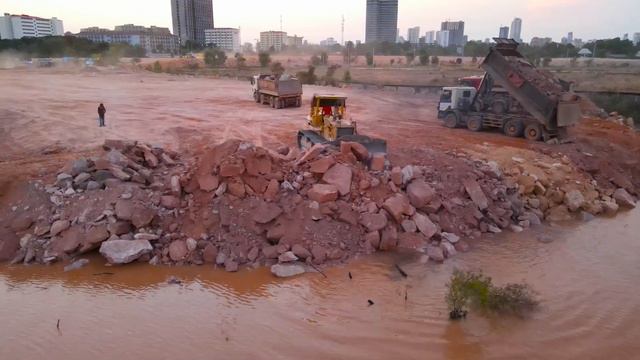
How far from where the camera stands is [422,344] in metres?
7.98

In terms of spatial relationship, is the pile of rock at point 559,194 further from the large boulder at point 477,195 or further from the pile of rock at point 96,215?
the pile of rock at point 96,215

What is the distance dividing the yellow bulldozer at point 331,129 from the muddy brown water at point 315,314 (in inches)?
160

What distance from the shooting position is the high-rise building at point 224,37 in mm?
150000

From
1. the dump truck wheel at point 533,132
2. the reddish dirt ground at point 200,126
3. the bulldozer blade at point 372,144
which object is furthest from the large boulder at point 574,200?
the bulldozer blade at point 372,144

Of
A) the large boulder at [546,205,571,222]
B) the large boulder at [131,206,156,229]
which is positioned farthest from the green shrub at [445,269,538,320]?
the large boulder at [131,206,156,229]

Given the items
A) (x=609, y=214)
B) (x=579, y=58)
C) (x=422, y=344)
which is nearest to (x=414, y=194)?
(x=422, y=344)

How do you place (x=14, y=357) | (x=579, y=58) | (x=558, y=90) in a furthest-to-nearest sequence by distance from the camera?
1. (x=579, y=58)
2. (x=558, y=90)
3. (x=14, y=357)

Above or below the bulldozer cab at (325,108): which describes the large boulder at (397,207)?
below

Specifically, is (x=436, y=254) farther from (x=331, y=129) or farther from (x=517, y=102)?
(x=517, y=102)

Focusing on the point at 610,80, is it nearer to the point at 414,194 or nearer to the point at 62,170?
the point at 414,194

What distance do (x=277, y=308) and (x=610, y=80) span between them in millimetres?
42506

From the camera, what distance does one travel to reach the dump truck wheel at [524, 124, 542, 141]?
18.5m

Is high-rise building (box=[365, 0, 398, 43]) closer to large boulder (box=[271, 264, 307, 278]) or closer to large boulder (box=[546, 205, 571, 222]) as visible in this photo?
large boulder (box=[546, 205, 571, 222])

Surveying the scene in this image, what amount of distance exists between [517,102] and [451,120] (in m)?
3.00
